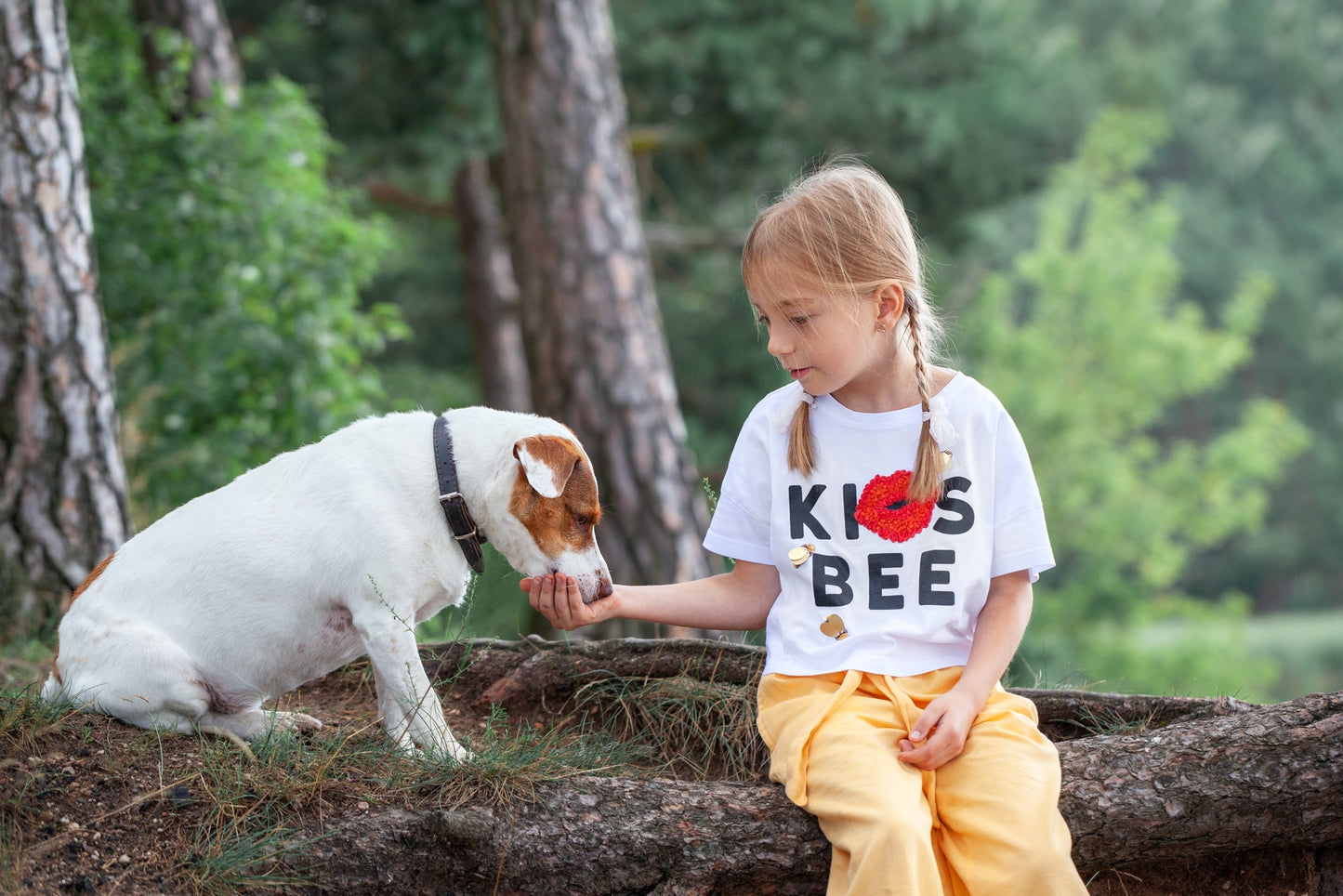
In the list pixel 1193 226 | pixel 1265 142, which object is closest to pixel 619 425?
pixel 1193 226

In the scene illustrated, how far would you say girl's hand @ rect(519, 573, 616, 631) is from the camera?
2957mm

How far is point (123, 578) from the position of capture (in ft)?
9.95

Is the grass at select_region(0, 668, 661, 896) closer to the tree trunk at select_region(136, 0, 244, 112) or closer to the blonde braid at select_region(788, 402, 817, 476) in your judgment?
the blonde braid at select_region(788, 402, 817, 476)

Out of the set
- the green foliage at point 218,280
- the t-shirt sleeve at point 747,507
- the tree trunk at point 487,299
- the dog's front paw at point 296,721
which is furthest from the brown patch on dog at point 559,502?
the tree trunk at point 487,299

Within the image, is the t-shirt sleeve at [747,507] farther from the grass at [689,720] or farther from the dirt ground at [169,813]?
the dirt ground at [169,813]

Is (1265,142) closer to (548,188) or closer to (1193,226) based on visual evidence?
(1193,226)

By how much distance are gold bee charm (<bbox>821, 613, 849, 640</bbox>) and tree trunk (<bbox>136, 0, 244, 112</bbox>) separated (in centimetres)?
704

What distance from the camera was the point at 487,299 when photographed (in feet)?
42.8

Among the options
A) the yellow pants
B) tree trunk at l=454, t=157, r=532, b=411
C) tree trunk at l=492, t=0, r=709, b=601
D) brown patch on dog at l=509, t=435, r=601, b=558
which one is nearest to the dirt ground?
the yellow pants

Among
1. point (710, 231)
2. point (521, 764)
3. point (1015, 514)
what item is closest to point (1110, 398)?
point (710, 231)

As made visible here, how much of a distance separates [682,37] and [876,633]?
33.5 ft

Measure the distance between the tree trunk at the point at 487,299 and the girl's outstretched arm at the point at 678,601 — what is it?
390 inches

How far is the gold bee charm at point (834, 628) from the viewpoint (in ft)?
9.06

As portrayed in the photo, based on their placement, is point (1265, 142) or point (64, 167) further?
point (1265, 142)
